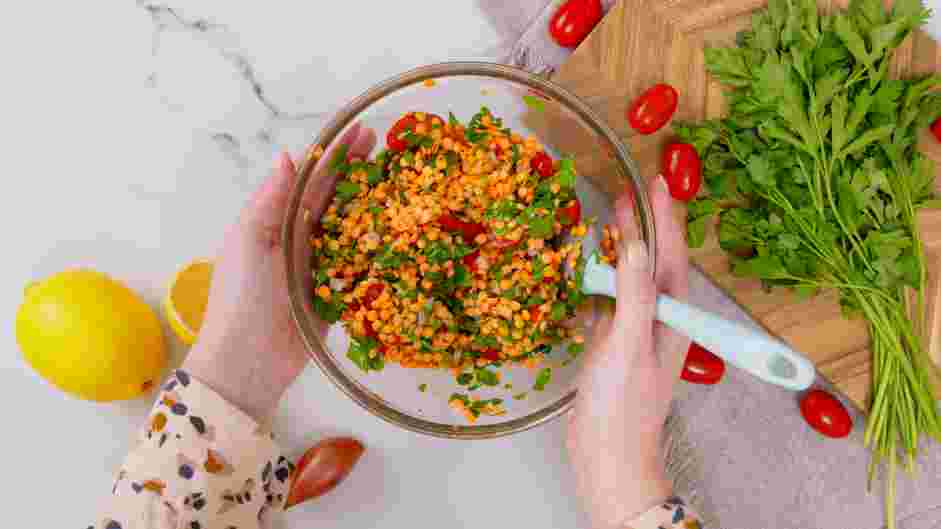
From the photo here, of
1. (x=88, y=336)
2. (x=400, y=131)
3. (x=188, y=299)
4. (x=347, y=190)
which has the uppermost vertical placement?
(x=400, y=131)

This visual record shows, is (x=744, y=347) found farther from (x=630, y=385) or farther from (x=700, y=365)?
(x=700, y=365)

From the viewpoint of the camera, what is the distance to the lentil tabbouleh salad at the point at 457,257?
103cm

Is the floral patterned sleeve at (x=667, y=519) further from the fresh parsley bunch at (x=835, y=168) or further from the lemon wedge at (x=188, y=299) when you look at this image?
the lemon wedge at (x=188, y=299)

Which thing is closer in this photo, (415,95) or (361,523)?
(415,95)

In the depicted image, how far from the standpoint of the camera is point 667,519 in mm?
1129

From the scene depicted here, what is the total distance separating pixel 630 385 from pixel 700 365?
31 cm

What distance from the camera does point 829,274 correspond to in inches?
52.7

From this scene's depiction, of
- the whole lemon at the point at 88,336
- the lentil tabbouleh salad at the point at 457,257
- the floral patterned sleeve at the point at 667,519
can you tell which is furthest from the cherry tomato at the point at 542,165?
the whole lemon at the point at 88,336

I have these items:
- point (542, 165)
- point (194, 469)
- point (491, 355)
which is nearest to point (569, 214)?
point (542, 165)

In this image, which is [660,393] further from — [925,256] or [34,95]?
[34,95]

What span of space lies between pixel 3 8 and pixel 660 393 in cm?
134

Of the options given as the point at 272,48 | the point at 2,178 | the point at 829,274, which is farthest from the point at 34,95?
the point at 829,274

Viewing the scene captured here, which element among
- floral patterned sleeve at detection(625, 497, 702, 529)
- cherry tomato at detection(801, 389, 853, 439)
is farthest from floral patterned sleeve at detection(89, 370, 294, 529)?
cherry tomato at detection(801, 389, 853, 439)

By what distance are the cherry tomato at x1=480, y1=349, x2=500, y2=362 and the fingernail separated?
22 cm
